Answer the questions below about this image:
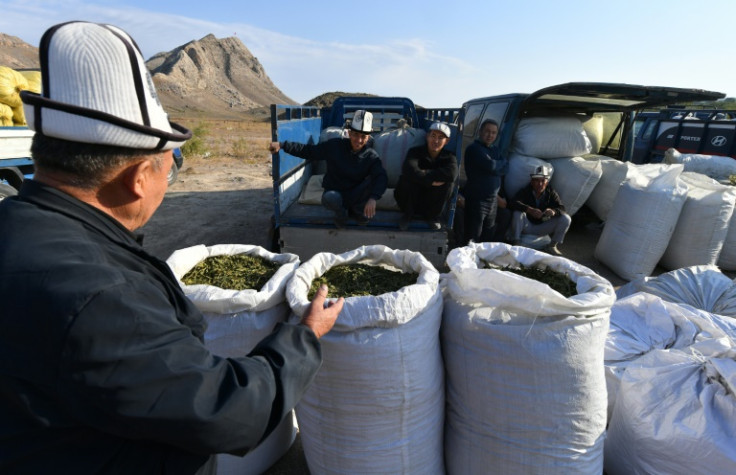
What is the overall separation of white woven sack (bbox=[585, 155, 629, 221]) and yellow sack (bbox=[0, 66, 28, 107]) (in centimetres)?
700

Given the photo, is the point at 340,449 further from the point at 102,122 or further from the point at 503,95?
the point at 503,95

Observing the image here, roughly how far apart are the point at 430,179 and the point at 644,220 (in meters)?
2.23

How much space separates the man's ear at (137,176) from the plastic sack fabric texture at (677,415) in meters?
2.16

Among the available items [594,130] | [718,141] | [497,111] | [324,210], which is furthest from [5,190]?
[718,141]

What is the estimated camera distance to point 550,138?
5.21 meters

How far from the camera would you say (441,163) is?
13.3 ft

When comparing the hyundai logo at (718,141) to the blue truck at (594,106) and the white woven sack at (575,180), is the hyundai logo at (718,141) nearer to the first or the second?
the blue truck at (594,106)

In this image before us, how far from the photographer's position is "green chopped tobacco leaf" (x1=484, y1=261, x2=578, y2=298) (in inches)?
74.3

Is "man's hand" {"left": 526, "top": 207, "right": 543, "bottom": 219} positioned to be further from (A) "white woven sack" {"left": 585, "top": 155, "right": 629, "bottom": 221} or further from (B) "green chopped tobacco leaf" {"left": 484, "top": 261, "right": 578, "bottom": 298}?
(B) "green chopped tobacco leaf" {"left": 484, "top": 261, "right": 578, "bottom": 298}

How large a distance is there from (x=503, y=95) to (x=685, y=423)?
4687 mm

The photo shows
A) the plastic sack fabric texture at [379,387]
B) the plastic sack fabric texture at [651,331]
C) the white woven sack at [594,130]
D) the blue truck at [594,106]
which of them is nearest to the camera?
the plastic sack fabric texture at [379,387]

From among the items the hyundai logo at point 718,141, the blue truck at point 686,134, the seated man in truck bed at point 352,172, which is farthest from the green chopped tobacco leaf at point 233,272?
the hyundai logo at point 718,141

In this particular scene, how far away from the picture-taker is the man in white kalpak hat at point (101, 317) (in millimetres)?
656

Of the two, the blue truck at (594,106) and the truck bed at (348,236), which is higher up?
the blue truck at (594,106)
